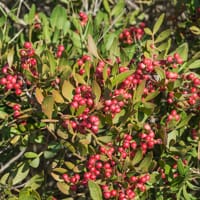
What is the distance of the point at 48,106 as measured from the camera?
5.93ft

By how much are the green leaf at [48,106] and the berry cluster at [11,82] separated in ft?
0.60

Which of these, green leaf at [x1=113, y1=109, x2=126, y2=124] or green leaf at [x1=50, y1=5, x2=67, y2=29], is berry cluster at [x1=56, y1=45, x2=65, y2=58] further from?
green leaf at [x1=113, y1=109, x2=126, y2=124]

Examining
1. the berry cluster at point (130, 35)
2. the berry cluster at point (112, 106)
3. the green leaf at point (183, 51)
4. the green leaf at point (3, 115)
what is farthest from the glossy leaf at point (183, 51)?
the green leaf at point (3, 115)

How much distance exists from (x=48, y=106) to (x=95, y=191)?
0.37 metres

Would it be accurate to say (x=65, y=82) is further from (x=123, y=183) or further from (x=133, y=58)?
(x=133, y=58)

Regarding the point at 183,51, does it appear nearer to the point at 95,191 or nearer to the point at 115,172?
the point at 115,172

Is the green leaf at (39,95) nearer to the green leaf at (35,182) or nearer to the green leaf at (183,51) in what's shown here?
the green leaf at (35,182)

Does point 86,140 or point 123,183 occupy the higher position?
point 86,140

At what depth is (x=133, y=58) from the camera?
7.77ft

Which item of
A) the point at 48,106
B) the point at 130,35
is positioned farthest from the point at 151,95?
the point at 130,35

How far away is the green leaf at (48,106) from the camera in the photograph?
70.1 inches

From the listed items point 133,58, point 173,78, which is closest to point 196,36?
point 133,58

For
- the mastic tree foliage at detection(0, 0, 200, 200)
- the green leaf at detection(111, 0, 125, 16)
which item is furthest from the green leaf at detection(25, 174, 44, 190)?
the green leaf at detection(111, 0, 125, 16)

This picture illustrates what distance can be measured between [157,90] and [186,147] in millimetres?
275
